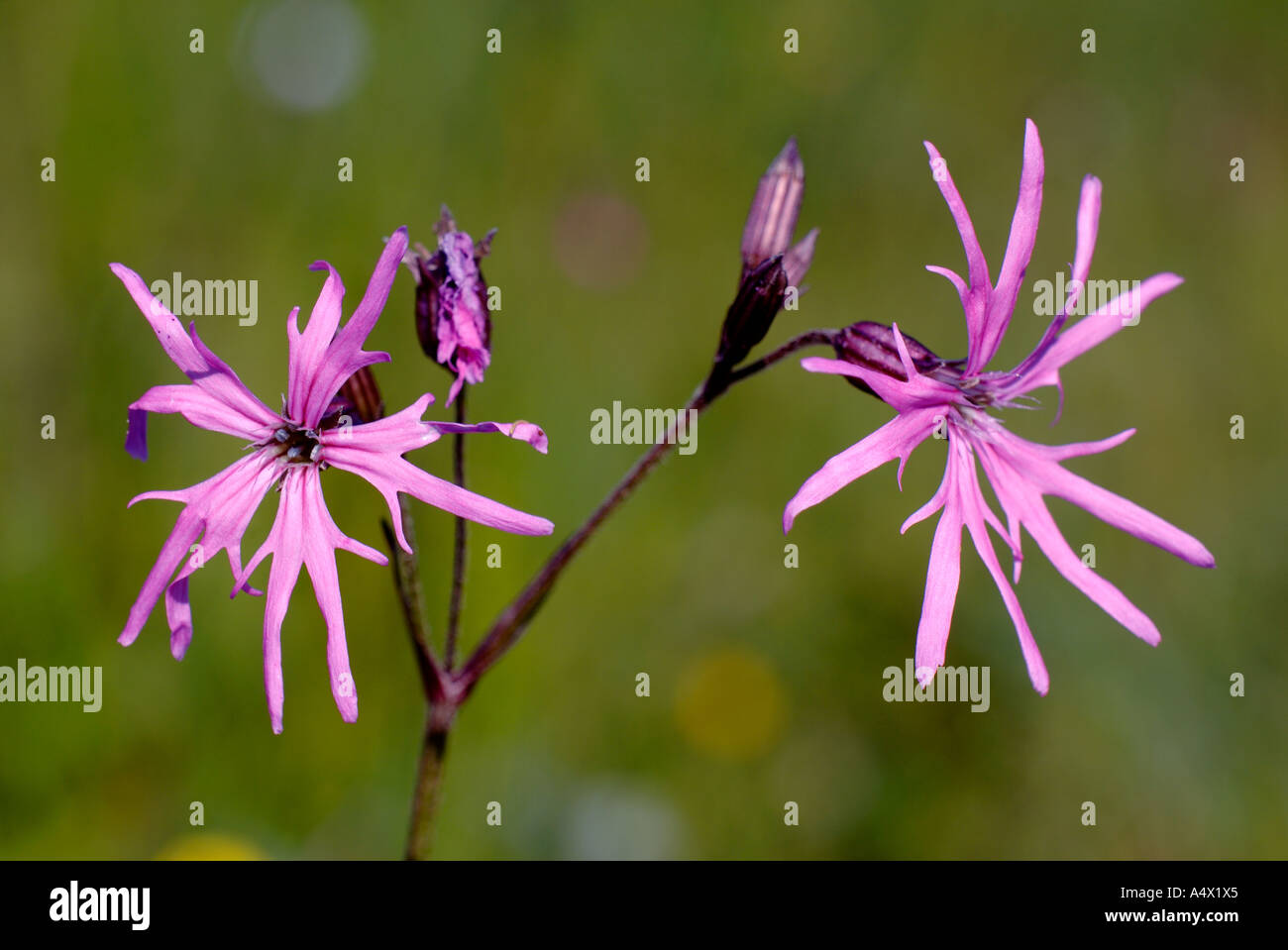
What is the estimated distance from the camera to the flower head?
1942 mm

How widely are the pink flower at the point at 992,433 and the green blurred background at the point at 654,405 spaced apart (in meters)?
1.55

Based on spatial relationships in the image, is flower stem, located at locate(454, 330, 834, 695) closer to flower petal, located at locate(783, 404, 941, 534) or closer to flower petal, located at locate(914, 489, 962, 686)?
flower petal, located at locate(783, 404, 941, 534)

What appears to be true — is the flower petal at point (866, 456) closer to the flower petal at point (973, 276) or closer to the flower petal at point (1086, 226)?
the flower petal at point (973, 276)

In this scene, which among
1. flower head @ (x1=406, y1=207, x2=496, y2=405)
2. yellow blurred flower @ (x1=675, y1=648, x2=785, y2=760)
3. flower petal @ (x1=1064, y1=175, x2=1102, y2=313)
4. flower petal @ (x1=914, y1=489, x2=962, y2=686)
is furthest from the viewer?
yellow blurred flower @ (x1=675, y1=648, x2=785, y2=760)

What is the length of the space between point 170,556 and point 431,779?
671 millimetres

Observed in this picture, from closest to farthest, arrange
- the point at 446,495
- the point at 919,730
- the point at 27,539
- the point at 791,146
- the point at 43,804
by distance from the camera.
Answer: the point at 446,495 → the point at 791,146 → the point at 43,804 → the point at 27,539 → the point at 919,730

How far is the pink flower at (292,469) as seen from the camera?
5.70 ft

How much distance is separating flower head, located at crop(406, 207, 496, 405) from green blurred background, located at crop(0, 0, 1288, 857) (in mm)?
1433

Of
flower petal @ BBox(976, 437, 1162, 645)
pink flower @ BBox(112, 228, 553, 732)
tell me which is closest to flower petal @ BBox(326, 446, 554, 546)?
pink flower @ BBox(112, 228, 553, 732)

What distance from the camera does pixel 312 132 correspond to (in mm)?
3906

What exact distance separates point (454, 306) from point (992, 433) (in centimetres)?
108

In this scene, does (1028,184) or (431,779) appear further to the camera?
(431,779)
